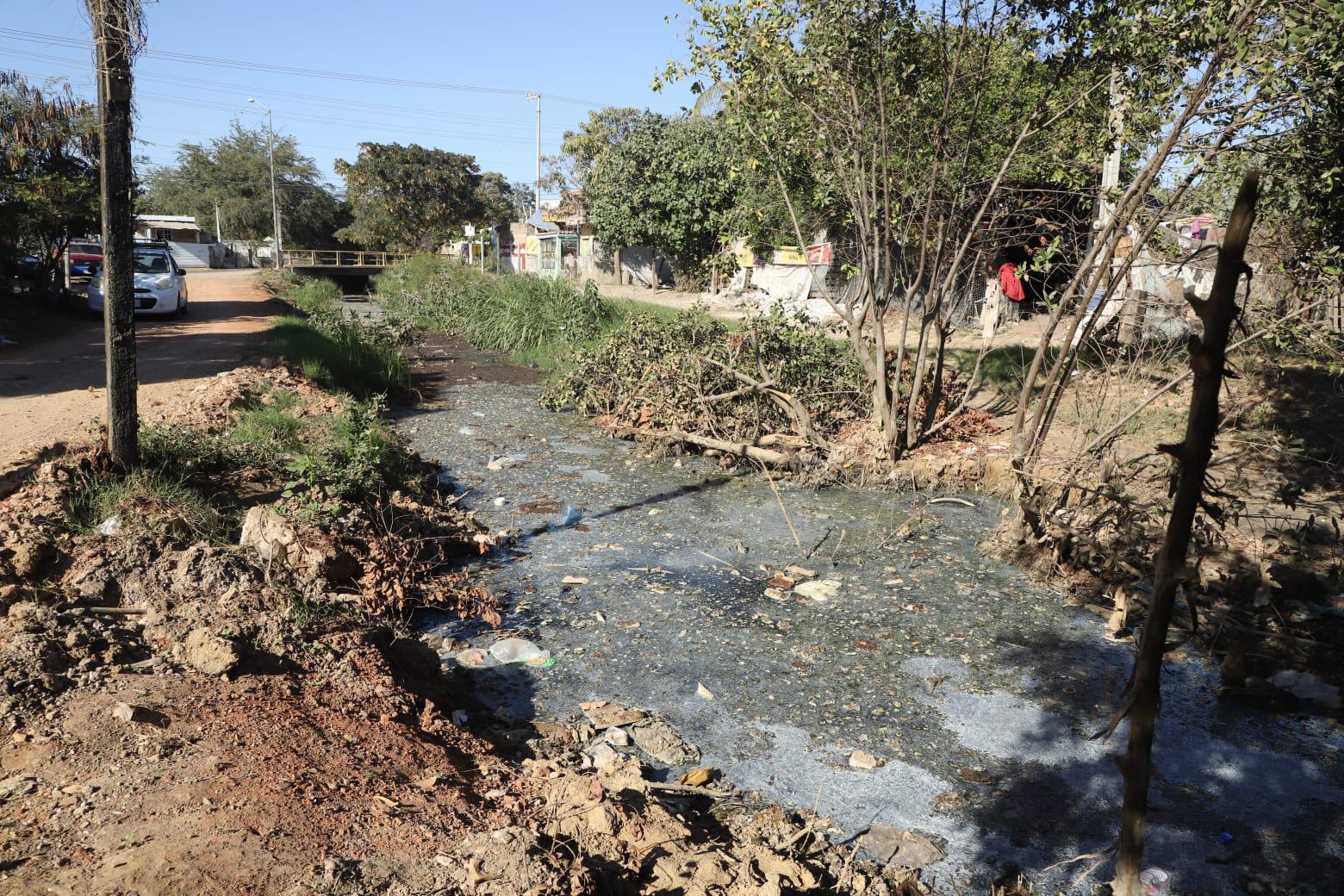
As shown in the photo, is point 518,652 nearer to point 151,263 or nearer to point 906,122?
point 906,122

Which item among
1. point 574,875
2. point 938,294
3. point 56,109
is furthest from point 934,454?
point 56,109

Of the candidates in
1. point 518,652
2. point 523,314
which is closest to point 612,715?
point 518,652

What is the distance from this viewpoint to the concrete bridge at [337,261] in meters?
41.1

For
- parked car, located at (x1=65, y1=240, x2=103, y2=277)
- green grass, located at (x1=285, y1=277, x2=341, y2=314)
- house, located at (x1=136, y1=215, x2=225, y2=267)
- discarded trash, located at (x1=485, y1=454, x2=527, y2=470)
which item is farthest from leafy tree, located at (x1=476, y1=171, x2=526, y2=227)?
Result: discarded trash, located at (x1=485, y1=454, x2=527, y2=470)

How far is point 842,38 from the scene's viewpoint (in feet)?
26.4

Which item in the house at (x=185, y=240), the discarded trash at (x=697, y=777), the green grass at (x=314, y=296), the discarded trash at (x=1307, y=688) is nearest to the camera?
the discarded trash at (x=697, y=777)

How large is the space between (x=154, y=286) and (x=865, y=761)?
1646cm

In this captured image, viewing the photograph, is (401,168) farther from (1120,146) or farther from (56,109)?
(1120,146)

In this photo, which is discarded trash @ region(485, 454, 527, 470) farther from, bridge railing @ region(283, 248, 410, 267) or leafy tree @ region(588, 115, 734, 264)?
bridge railing @ region(283, 248, 410, 267)

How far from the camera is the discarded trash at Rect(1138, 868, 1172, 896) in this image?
354 centimetres

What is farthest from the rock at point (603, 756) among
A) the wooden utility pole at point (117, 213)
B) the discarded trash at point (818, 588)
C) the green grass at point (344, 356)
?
the green grass at point (344, 356)

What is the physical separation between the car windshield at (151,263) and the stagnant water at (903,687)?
12406mm

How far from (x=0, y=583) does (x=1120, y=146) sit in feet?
27.1

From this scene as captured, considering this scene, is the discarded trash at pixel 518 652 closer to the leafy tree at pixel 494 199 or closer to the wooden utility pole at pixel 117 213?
the wooden utility pole at pixel 117 213
